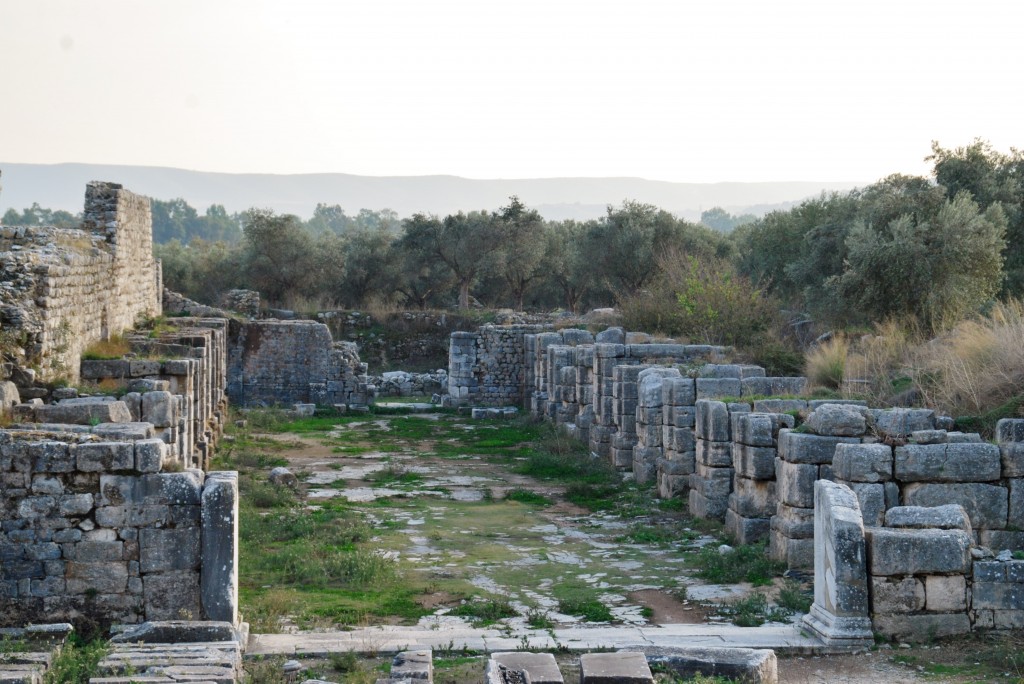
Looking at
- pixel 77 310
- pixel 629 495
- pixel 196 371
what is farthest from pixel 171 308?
pixel 629 495

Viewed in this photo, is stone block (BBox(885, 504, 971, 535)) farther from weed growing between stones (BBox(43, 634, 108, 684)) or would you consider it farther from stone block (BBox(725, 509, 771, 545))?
weed growing between stones (BBox(43, 634, 108, 684))

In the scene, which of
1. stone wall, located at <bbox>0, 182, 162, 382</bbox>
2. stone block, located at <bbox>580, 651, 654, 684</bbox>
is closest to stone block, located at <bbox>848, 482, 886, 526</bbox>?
stone block, located at <bbox>580, 651, 654, 684</bbox>

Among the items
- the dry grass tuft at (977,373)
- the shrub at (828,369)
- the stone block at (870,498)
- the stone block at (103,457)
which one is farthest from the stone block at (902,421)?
the stone block at (103,457)

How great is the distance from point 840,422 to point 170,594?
6.65m

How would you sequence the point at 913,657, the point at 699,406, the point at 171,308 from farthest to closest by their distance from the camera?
the point at 171,308
the point at 699,406
the point at 913,657

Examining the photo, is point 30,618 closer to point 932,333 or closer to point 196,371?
point 196,371

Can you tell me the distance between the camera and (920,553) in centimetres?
852

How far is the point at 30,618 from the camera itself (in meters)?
8.31

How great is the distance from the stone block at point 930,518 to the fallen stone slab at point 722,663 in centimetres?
212

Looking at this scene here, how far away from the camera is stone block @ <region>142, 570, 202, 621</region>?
27.6ft

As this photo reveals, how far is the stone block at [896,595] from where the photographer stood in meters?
8.52

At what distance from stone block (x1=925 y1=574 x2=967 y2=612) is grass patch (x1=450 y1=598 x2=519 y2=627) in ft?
11.2

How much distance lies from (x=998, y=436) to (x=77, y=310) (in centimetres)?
1190

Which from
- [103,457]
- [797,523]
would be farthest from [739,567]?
[103,457]
